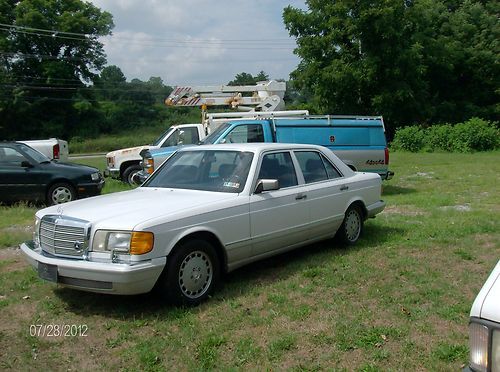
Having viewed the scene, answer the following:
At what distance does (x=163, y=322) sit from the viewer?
4.69m

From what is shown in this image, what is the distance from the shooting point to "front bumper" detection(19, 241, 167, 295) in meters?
4.59

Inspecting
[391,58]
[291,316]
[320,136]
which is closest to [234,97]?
[320,136]

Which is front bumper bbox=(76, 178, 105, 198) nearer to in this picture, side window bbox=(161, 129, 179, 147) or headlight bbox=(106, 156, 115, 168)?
side window bbox=(161, 129, 179, 147)

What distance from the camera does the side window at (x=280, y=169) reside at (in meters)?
6.17

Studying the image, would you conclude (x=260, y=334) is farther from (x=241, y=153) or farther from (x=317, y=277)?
(x=241, y=153)

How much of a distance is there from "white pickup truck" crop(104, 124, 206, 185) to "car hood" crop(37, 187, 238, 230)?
916cm

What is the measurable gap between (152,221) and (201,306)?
0.96 m

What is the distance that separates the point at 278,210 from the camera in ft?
19.8

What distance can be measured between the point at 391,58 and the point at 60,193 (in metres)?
26.2

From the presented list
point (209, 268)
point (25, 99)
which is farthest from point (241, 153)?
point (25, 99)

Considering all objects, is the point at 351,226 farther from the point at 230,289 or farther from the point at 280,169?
the point at 230,289

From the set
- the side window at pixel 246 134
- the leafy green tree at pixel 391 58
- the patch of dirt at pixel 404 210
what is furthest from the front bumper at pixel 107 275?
the leafy green tree at pixel 391 58

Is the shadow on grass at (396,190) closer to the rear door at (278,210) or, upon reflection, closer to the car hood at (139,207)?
the rear door at (278,210)

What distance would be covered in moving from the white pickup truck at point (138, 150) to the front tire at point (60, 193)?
3218 mm
